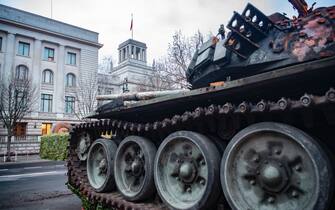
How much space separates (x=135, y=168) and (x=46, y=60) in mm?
38558

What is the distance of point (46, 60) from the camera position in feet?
128

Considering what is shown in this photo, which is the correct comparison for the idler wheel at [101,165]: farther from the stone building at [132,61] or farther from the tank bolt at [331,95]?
the stone building at [132,61]

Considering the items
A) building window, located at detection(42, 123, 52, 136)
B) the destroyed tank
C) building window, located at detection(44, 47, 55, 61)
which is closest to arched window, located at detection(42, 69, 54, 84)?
building window, located at detection(44, 47, 55, 61)

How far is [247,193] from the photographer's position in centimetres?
308

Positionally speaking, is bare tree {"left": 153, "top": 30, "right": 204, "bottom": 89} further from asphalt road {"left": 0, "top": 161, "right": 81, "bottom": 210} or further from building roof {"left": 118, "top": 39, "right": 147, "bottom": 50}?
building roof {"left": 118, "top": 39, "right": 147, "bottom": 50}

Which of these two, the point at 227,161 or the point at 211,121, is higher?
the point at 211,121

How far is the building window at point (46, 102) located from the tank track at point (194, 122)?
114 feet

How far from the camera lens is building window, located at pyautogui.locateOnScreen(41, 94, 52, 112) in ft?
124

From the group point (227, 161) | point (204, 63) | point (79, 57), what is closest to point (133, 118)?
point (204, 63)

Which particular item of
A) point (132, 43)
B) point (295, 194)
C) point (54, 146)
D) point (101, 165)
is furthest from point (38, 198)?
point (132, 43)

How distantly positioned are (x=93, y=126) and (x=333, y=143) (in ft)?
12.7

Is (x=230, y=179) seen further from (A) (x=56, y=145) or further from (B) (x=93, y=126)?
(A) (x=56, y=145)

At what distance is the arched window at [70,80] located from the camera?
40.7 metres

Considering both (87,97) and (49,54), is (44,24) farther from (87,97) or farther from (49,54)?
(87,97)
